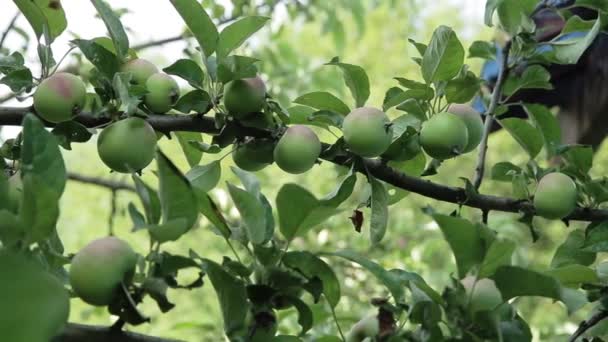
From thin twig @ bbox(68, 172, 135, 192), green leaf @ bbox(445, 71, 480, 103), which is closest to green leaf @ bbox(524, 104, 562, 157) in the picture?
green leaf @ bbox(445, 71, 480, 103)

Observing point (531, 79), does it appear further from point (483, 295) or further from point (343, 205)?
point (343, 205)

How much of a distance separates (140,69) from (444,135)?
323 millimetres

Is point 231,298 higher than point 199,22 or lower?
lower

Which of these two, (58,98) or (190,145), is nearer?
(58,98)

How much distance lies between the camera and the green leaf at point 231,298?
0.60 m

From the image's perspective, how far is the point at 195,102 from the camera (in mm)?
778

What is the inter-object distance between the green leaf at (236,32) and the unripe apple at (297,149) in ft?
0.36

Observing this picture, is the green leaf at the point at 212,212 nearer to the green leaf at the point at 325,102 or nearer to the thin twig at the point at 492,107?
the green leaf at the point at 325,102

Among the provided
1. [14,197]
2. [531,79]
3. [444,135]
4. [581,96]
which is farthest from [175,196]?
[581,96]

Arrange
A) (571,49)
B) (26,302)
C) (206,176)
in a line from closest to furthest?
(26,302) → (206,176) → (571,49)

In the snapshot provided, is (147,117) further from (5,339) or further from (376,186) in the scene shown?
(5,339)

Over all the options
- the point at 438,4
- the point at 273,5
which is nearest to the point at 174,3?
the point at 273,5

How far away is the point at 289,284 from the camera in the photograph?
0.60m

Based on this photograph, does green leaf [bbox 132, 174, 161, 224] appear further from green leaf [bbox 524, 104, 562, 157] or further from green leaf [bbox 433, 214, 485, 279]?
green leaf [bbox 524, 104, 562, 157]
